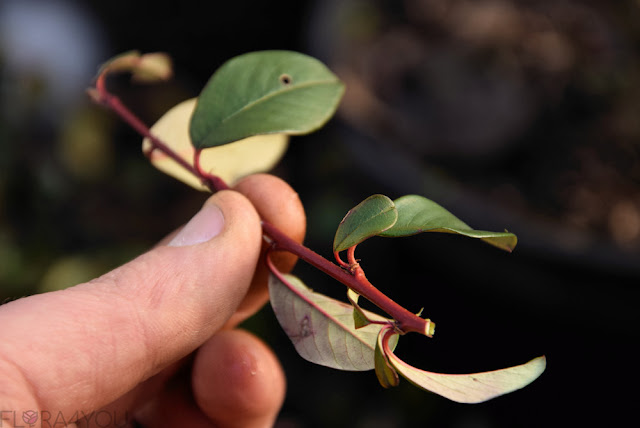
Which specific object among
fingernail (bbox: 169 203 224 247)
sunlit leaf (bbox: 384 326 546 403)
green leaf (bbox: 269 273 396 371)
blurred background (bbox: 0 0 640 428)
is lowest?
blurred background (bbox: 0 0 640 428)

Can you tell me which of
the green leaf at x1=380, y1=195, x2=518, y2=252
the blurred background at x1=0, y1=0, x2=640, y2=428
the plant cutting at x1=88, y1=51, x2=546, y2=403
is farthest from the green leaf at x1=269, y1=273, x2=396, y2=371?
the blurred background at x1=0, y1=0, x2=640, y2=428

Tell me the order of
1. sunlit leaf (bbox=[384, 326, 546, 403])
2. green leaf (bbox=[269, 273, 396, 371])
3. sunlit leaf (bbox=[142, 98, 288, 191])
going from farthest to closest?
1. sunlit leaf (bbox=[142, 98, 288, 191])
2. green leaf (bbox=[269, 273, 396, 371])
3. sunlit leaf (bbox=[384, 326, 546, 403])

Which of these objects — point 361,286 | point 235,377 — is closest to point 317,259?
point 361,286

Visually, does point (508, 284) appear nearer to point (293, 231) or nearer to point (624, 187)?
point (624, 187)

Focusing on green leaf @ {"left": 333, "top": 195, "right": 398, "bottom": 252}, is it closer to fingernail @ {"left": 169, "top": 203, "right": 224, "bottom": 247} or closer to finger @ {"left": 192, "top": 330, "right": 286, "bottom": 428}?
fingernail @ {"left": 169, "top": 203, "right": 224, "bottom": 247}

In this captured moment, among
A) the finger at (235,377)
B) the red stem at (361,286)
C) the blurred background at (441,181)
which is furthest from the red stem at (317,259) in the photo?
the blurred background at (441,181)

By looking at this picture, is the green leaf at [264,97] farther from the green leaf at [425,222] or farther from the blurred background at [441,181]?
the blurred background at [441,181]

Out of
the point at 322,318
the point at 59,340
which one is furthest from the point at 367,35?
the point at 59,340

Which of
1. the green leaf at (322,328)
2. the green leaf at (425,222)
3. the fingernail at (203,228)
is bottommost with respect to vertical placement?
the green leaf at (322,328)

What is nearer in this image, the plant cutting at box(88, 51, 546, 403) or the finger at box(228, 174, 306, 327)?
the plant cutting at box(88, 51, 546, 403)
